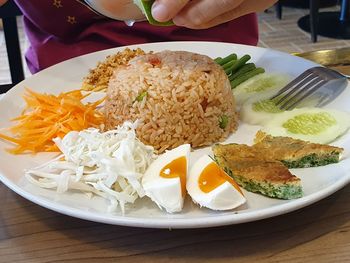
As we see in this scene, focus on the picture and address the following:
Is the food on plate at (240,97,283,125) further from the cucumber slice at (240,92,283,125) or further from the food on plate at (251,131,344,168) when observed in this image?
the food on plate at (251,131,344,168)

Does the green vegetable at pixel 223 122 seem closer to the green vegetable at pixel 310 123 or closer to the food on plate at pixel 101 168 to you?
the green vegetable at pixel 310 123

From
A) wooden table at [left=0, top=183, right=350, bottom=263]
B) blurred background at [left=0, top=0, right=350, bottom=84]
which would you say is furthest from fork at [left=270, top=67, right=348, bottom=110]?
blurred background at [left=0, top=0, right=350, bottom=84]

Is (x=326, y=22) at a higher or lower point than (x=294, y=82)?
lower

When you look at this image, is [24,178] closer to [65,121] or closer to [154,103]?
[65,121]

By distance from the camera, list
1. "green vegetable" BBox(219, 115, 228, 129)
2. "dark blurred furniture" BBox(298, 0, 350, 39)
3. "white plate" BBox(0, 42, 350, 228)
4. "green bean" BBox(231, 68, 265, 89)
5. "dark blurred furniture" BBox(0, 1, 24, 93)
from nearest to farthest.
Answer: "white plate" BBox(0, 42, 350, 228), "green vegetable" BBox(219, 115, 228, 129), "green bean" BBox(231, 68, 265, 89), "dark blurred furniture" BBox(0, 1, 24, 93), "dark blurred furniture" BBox(298, 0, 350, 39)

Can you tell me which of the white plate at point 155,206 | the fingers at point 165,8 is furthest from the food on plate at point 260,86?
the fingers at point 165,8

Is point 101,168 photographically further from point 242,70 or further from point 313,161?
point 242,70

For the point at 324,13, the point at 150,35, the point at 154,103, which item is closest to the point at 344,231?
the point at 154,103

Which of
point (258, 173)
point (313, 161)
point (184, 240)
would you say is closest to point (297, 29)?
point (313, 161)
